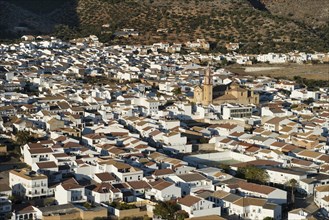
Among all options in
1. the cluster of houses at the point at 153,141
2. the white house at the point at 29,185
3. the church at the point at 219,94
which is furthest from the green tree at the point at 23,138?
the church at the point at 219,94

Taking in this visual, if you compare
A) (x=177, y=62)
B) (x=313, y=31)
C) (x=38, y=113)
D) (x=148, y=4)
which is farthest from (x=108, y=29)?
(x=38, y=113)

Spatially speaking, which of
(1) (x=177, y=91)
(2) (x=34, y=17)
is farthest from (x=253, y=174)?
(2) (x=34, y=17)

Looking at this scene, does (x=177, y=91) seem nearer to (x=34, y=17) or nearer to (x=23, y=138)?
(x=23, y=138)

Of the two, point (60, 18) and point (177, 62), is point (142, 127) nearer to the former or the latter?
point (177, 62)

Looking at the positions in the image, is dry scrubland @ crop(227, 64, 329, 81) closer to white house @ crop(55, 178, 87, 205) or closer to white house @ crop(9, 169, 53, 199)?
white house @ crop(9, 169, 53, 199)

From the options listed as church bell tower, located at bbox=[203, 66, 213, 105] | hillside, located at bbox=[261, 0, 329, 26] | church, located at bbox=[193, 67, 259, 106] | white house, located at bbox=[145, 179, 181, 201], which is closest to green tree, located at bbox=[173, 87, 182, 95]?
church, located at bbox=[193, 67, 259, 106]
